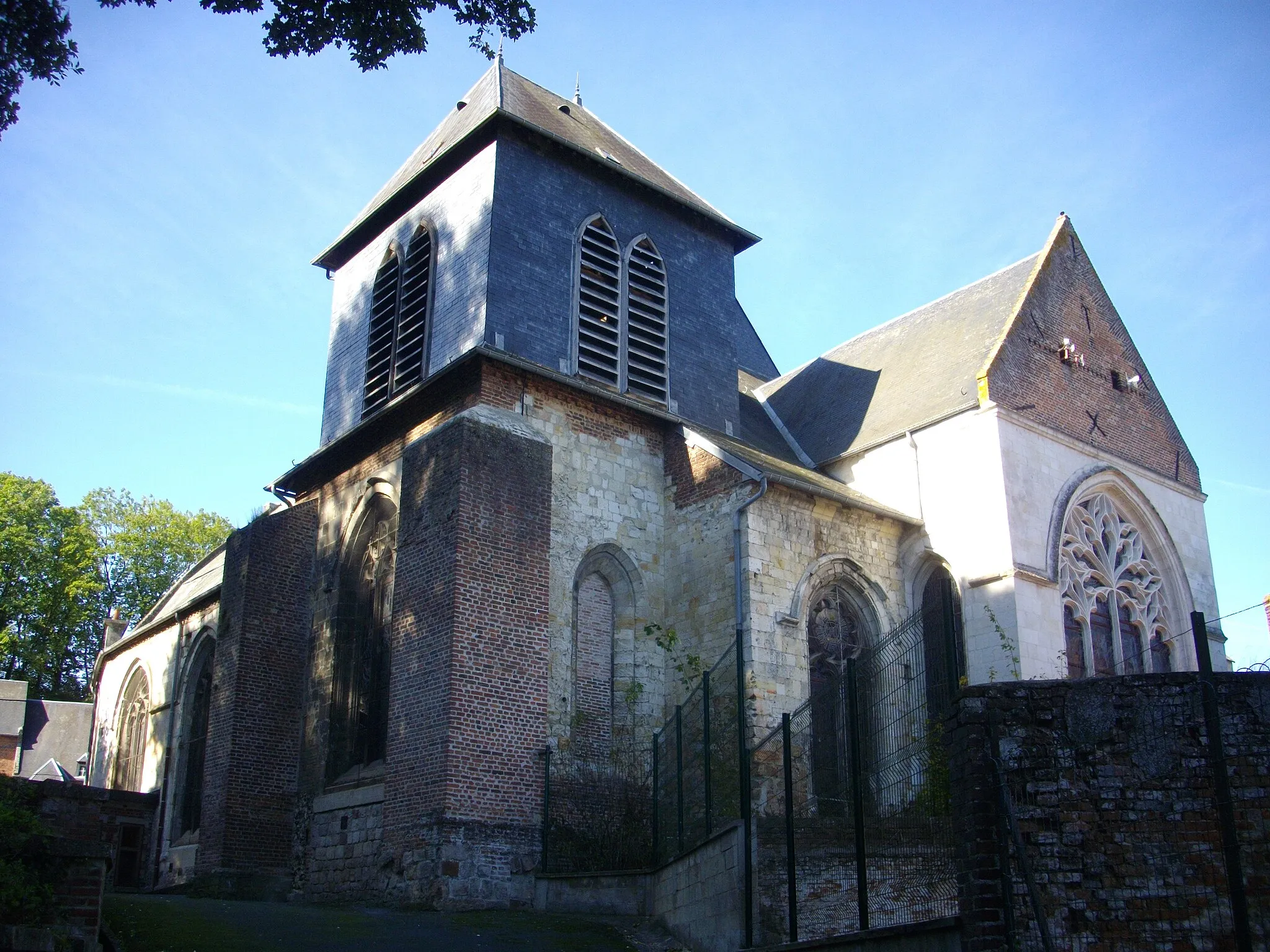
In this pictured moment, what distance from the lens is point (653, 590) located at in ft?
57.7

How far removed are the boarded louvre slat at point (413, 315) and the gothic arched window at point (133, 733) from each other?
37.7 ft

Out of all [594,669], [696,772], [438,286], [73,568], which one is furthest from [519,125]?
[73,568]

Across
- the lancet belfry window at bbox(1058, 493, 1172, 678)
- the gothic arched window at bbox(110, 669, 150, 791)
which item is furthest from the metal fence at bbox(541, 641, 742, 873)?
the gothic arched window at bbox(110, 669, 150, 791)

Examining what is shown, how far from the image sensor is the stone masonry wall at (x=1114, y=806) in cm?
741

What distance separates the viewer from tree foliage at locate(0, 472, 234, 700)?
37.1 metres

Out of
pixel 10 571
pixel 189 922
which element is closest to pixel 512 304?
pixel 189 922

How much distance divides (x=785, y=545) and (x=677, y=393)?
3853 millimetres

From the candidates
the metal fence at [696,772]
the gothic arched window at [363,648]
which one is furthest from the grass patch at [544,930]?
the gothic arched window at [363,648]

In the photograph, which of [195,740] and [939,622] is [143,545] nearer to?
[195,740]

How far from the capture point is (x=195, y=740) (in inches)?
894

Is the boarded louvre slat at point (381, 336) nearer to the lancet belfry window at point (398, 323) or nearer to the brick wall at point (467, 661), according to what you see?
the lancet belfry window at point (398, 323)

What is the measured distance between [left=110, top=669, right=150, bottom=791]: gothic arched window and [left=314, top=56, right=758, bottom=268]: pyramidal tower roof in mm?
11005

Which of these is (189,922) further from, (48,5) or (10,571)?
(10,571)

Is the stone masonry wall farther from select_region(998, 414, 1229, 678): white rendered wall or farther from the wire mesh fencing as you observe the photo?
select_region(998, 414, 1229, 678): white rendered wall
